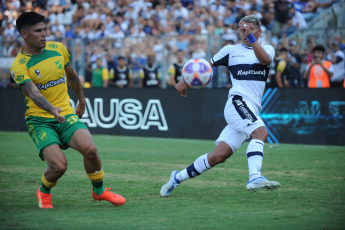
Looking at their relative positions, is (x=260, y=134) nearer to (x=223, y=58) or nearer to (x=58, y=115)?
(x=223, y=58)

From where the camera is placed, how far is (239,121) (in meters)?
7.36

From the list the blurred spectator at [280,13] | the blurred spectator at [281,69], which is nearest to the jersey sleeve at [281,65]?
the blurred spectator at [281,69]

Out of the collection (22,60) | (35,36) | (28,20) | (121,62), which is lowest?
(121,62)

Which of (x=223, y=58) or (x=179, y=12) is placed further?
(x=179, y=12)

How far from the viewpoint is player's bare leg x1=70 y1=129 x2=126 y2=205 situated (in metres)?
6.91

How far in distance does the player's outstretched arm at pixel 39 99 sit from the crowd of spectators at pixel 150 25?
930 centimetres

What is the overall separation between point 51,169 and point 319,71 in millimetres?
9352

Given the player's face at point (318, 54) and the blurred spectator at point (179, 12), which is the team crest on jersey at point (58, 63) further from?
the blurred spectator at point (179, 12)

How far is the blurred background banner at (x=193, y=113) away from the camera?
1381 centimetres

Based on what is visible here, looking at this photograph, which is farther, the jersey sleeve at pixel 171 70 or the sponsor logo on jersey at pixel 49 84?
the jersey sleeve at pixel 171 70

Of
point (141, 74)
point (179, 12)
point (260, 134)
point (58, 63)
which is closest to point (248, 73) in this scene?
point (260, 134)

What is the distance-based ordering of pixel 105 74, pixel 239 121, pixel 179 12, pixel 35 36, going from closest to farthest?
1. pixel 35 36
2. pixel 239 121
3. pixel 105 74
4. pixel 179 12

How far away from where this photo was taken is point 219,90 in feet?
50.1

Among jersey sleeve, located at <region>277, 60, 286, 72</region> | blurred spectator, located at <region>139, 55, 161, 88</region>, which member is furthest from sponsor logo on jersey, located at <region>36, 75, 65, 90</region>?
blurred spectator, located at <region>139, 55, 161, 88</region>
